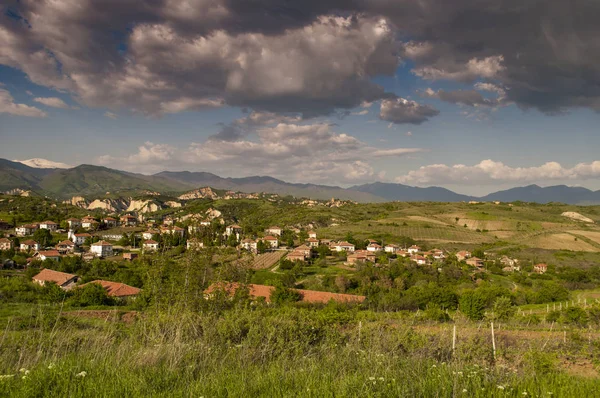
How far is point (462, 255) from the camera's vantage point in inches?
2815

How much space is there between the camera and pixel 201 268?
1123cm

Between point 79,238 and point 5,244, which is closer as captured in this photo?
point 5,244

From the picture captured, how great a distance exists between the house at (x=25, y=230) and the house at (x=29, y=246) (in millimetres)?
14314

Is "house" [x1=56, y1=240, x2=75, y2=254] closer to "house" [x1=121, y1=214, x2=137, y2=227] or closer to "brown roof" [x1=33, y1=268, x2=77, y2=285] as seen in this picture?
"brown roof" [x1=33, y1=268, x2=77, y2=285]

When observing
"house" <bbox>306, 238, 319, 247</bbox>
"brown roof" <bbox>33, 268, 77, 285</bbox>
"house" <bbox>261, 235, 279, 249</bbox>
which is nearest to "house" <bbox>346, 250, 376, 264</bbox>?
"house" <bbox>306, 238, 319, 247</bbox>

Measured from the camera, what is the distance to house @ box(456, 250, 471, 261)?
69.1 m

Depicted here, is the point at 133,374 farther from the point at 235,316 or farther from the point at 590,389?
the point at 590,389

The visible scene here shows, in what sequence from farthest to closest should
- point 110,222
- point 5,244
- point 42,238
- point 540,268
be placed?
point 110,222 < point 42,238 < point 5,244 < point 540,268

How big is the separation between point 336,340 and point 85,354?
4.42 meters

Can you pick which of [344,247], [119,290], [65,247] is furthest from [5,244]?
[344,247]

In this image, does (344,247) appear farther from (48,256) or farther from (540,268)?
(48,256)

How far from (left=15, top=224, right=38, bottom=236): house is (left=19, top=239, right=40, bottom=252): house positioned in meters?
14.3

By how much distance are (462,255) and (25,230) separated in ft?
318

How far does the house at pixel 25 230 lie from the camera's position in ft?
279
